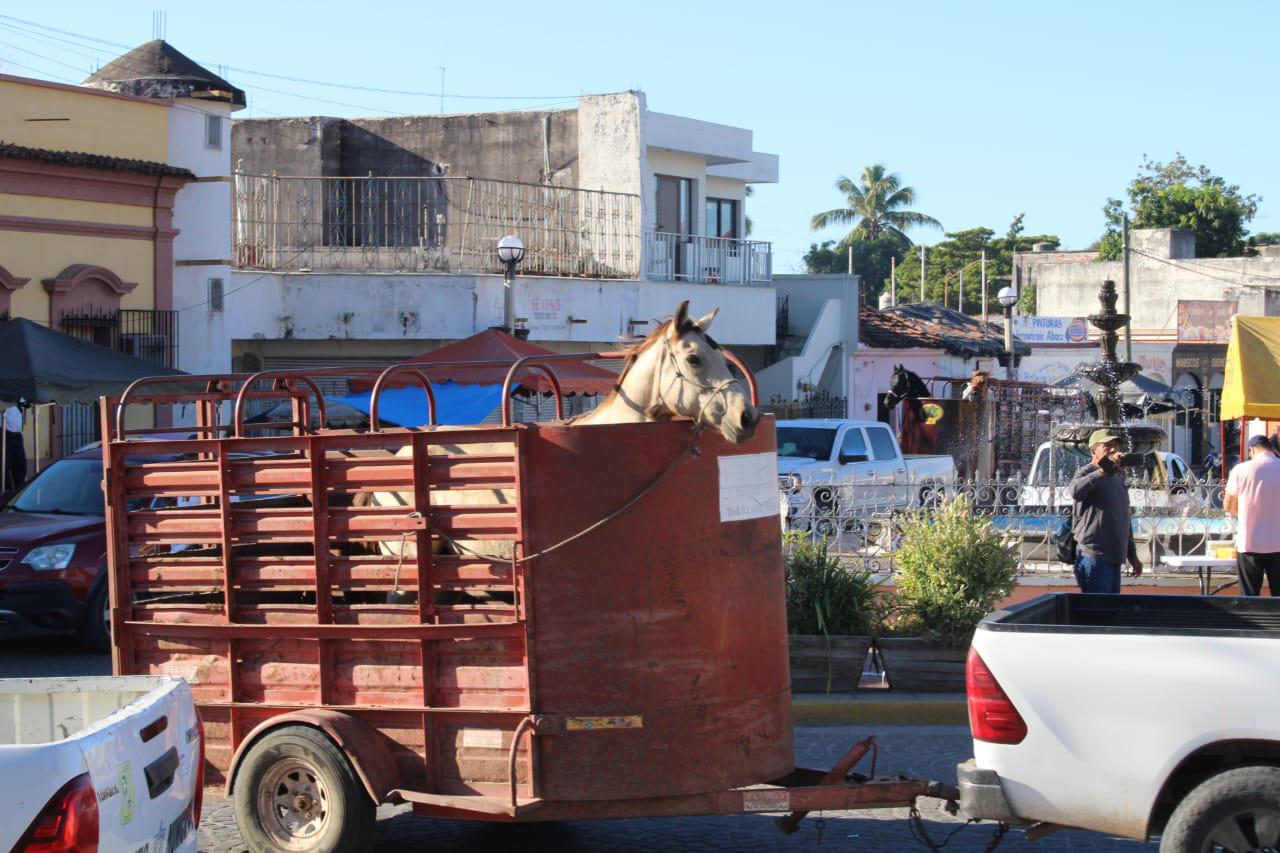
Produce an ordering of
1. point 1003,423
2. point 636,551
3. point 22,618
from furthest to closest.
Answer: point 1003,423, point 22,618, point 636,551

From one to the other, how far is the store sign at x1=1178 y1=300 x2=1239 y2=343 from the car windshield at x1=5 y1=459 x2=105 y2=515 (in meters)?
39.9

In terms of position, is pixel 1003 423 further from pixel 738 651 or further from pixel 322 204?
pixel 738 651

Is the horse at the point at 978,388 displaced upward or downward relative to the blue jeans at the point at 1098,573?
upward

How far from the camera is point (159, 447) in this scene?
737cm

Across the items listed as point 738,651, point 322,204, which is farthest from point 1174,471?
point 738,651

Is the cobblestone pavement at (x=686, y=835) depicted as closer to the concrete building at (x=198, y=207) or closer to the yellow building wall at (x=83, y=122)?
the yellow building wall at (x=83, y=122)

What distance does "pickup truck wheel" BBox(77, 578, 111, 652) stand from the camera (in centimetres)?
1345

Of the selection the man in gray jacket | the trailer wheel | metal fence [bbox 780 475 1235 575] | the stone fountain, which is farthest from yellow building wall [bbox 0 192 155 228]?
the trailer wheel

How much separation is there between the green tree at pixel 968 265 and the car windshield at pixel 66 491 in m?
61.7

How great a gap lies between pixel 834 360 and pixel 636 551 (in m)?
31.6

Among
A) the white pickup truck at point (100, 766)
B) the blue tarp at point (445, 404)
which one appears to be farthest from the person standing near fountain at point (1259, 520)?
the white pickup truck at point (100, 766)

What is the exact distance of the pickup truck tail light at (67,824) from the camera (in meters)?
4.30

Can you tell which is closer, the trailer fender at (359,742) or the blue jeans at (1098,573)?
the trailer fender at (359,742)

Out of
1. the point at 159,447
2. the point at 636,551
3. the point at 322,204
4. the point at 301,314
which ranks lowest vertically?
the point at 636,551
